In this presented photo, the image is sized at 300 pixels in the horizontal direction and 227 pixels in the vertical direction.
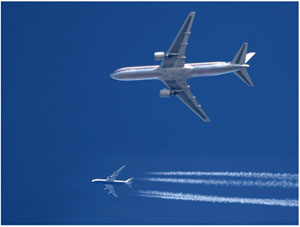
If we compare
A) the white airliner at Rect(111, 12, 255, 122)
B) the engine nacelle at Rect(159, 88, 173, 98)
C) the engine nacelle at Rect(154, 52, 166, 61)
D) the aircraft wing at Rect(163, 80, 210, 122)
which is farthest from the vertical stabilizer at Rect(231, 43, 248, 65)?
the engine nacelle at Rect(159, 88, 173, 98)

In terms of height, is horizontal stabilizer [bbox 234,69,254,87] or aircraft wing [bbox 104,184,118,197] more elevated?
horizontal stabilizer [bbox 234,69,254,87]

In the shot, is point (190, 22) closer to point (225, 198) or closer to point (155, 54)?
point (155, 54)

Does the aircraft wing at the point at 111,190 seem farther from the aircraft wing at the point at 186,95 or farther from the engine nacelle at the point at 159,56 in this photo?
the engine nacelle at the point at 159,56

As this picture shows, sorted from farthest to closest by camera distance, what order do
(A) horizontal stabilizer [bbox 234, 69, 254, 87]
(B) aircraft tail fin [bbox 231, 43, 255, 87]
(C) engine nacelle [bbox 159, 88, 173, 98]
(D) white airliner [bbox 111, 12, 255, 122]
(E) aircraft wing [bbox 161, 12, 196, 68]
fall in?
(C) engine nacelle [bbox 159, 88, 173, 98] < (A) horizontal stabilizer [bbox 234, 69, 254, 87] < (B) aircraft tail fin [bbox 231, 43, 255, 87] < (D) white airliner [bbox 111, 12, 255, 122] < (E) aircraft wing [bbox 161, 12, 196, 68]

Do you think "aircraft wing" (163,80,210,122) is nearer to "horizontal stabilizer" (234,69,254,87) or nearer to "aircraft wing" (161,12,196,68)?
"aircraft wing" (161,12,196,68)

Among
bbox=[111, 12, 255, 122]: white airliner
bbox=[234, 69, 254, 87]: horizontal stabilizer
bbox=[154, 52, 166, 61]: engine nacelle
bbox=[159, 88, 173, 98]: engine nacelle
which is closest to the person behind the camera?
bbox=[111, 12, 255, 122]: white airliner

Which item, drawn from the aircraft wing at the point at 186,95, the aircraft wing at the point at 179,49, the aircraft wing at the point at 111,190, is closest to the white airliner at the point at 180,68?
the aircraft wing at the point at 179,49
